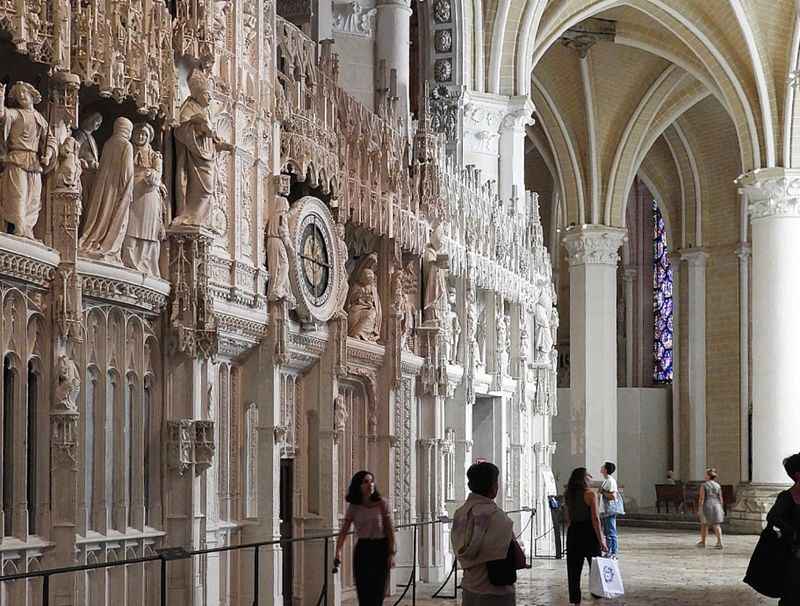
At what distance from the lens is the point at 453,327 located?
65.4 ft

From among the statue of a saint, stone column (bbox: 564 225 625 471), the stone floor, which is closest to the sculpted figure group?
the statue of a saint

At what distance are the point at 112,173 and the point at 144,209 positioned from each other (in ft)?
1.40

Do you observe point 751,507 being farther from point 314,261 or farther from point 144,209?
point 144,209

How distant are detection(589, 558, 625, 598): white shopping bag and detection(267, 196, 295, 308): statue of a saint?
13.6 feet

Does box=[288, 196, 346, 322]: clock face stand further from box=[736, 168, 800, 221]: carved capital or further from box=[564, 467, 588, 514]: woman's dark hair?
box=[736, 168, 800, 221]: carved capital

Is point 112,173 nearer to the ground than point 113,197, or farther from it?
farther from it

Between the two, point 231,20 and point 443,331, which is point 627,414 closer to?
point 443,331

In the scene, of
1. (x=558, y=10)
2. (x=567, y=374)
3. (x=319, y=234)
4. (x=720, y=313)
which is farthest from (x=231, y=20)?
(x=567, y=374)

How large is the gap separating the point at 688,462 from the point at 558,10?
1501 cm

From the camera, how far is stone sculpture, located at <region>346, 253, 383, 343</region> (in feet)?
54.4


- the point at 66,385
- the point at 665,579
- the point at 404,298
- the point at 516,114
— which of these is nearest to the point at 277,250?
the point at 66,385

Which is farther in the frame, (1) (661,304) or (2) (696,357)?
(1) (661,304)

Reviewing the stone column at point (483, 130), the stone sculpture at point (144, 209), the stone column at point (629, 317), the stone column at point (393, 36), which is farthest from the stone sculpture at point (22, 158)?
the stone column at point (629, 317)

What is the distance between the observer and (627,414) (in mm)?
40094
